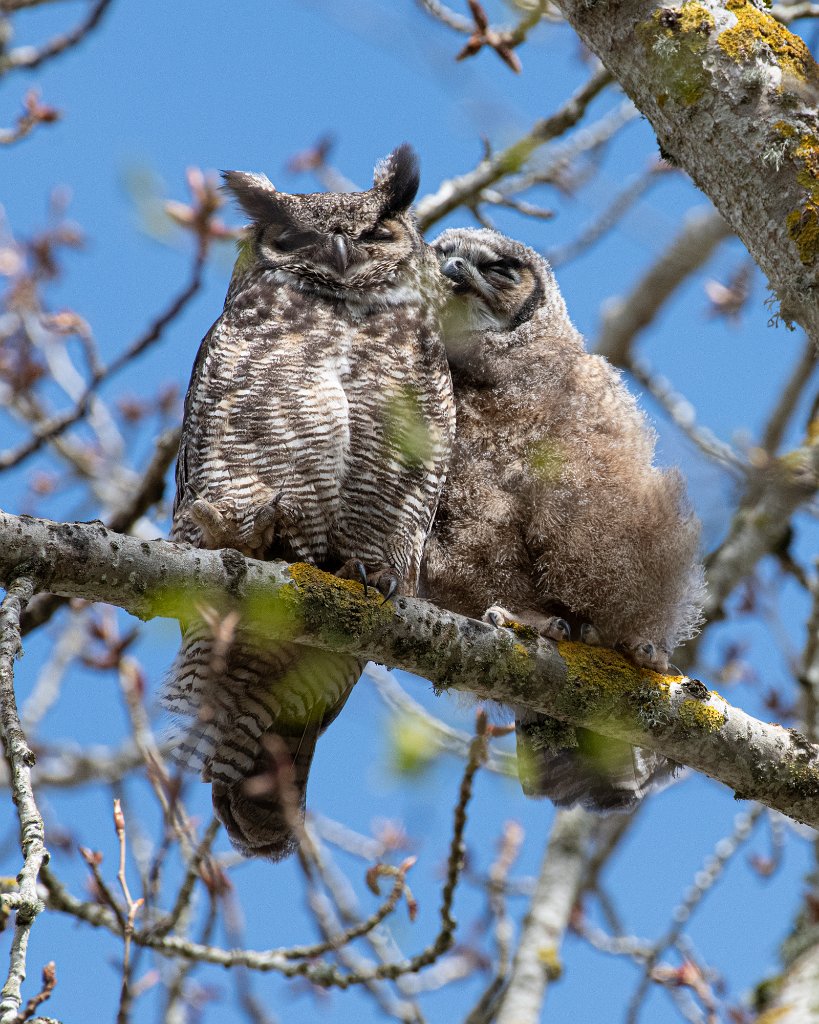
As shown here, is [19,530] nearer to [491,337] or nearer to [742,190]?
[742,190]

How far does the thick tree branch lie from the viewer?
251 centimetres

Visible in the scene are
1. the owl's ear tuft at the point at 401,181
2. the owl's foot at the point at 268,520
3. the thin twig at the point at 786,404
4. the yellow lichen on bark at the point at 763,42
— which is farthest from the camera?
the thin twig at the point at 786,404

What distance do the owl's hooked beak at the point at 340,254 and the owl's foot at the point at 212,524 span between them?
1.01 m

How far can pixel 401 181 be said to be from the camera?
14.0ft

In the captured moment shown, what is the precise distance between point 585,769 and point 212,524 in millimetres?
1428

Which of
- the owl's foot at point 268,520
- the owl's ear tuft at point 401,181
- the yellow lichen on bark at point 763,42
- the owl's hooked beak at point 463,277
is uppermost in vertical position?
the owl's ear tuft at point 401,181

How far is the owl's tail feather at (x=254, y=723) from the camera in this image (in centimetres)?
340

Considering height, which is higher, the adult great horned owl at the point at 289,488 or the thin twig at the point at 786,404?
the thin twig at the point at 786,404

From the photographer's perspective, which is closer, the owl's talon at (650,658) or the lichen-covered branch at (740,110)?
the lichen-covered branch at (740,110)

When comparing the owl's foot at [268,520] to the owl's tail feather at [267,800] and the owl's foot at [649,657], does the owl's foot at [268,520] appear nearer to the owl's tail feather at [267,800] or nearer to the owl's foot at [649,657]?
the owl's tail feather at [267,800]

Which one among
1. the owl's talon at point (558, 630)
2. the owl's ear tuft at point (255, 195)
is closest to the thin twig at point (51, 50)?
the owl's ear tuft at point (255, 195)

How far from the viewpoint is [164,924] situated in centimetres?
354

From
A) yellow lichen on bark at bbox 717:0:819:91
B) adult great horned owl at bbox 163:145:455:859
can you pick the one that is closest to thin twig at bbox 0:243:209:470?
adult great horned owl at bbox 163:145:455:859

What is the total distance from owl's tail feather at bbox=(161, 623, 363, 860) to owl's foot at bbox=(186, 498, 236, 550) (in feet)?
0.92
